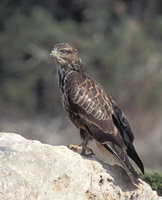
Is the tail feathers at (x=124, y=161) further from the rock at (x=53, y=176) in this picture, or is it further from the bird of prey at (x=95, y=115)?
the rock at (x=53, y=176)

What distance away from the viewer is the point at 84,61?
→ 78.3 ft

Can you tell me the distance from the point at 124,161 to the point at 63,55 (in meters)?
1.97

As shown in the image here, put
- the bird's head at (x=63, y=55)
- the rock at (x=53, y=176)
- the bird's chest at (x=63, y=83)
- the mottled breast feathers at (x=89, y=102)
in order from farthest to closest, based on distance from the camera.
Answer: the bird's head at (x=63, y=55)
the bird's chest at (x=63, y=83)
the mottled breast feathers at (x=89, y=102)
the rock at (x=53, y=176)

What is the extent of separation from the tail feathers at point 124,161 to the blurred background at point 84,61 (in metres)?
13.4

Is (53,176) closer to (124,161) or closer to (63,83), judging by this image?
(124,161)

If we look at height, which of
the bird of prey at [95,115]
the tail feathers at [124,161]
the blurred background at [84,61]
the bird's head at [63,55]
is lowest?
the tail feathers at [124,161]

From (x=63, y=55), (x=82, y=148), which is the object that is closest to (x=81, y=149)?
(x=82, y=148)

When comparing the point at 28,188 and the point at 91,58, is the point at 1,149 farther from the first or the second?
the point at 91,58

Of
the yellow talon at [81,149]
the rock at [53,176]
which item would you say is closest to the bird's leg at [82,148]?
the yellow talon at [81,149]

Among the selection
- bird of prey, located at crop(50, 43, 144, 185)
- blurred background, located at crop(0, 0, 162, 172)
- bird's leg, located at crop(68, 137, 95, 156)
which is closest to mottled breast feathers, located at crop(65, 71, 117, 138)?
bird of prey, located at crop(50, 43, 144, 185)

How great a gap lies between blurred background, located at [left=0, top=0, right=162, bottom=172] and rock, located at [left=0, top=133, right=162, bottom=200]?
13.9 m

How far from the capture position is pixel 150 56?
24.3 meters

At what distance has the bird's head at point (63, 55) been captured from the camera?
29.5 feet

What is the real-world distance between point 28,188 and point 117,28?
64.1 feet
